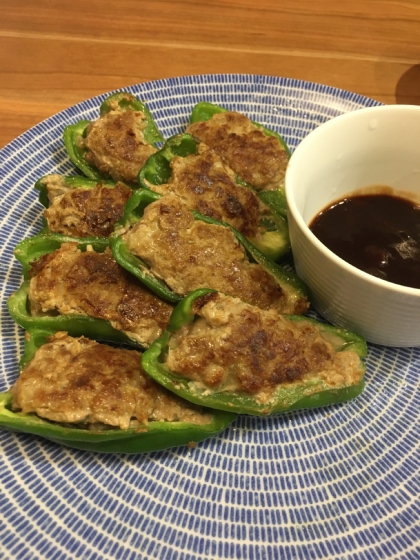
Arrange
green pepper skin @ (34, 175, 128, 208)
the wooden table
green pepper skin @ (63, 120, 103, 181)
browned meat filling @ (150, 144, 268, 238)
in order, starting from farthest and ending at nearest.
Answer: the wooden table
green pepper skin @ (63, 120, 103, 181)
green pepper skin @ (34, 175, 128, 208)
browned meat filling @ (150, 144, 268, 238)

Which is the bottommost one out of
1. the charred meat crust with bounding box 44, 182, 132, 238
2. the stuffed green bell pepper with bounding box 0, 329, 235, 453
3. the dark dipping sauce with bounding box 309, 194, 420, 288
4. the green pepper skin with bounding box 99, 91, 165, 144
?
the stuffed green bell pepper with bounding box 0, 329, 235, 453

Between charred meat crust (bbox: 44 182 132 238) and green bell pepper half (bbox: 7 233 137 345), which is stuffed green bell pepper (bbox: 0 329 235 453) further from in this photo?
charred meat crust (bbox: 44 182 132 238)

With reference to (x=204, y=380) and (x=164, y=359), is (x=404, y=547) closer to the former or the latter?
(x=204, y=380)

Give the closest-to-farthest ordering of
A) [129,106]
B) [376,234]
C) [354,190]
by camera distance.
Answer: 1. [376,234]
2. [354,190]
3. [129,106]

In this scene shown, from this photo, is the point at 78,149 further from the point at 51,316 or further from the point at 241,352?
the point at 241,352

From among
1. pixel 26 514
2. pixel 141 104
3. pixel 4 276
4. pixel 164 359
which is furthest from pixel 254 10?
pixel 26 514

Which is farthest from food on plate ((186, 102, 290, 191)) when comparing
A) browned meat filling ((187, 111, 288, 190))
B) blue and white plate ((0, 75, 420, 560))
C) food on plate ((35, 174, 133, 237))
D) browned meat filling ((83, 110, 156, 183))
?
blue and white plate ((0, 75, 420, 560))

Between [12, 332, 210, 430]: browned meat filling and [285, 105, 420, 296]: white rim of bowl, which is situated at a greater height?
[285, 105, 420, 296]: white rim of bowl

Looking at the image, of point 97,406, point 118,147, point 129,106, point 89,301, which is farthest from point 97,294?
point 129,106
